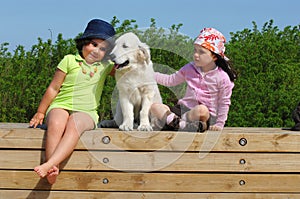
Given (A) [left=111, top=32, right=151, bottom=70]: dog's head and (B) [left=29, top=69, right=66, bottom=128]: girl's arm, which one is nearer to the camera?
(A) [left=111, top=32, right=151, bottom=70]: dog's head

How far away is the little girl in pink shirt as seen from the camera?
4055 mm

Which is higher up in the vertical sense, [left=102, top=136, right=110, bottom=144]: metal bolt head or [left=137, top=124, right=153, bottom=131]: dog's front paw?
[left=137, top=124, right=153, bottom=131]: dog's front paw

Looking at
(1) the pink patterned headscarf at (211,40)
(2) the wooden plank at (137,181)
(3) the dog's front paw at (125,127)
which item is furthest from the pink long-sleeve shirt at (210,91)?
(3) the dog's front paw at (125,127)

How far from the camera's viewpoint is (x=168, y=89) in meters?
5.37

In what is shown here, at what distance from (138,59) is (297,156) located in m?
1.42

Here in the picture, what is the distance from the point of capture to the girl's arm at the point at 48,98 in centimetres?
411

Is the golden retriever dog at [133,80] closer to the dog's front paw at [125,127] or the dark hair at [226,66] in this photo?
the dog's front paw at [125,127]

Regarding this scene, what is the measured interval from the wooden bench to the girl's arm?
22cm

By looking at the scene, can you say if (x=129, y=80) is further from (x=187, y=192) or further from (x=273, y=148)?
(x=273, y=148)

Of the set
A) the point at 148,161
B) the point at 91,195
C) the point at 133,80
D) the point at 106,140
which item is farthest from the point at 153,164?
the point at 133,80

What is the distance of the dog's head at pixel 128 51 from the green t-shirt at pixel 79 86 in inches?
15.6

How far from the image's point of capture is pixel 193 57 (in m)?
4.32

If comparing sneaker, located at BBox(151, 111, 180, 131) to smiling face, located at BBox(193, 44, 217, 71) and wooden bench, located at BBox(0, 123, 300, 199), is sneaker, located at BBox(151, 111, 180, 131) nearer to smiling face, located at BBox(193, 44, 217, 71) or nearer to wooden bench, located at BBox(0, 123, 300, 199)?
wooden bench, located at BBox(0, 123, 300, 199)

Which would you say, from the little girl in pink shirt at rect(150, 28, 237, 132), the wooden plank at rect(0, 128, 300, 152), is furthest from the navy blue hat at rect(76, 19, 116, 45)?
the wooden plank at rect(0, 128, 300, 152)
